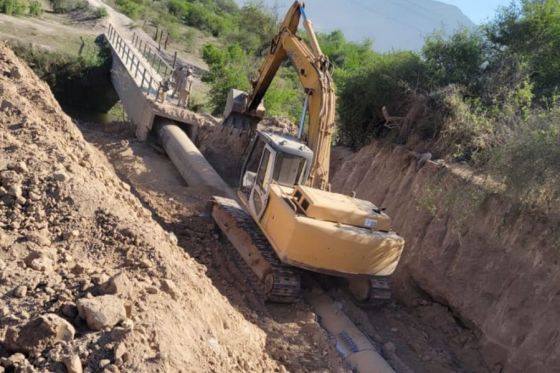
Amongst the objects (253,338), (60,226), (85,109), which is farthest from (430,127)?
(85,109)

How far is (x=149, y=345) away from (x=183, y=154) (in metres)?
11.3

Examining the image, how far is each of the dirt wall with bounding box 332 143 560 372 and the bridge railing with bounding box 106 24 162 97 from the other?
9502 millimetres

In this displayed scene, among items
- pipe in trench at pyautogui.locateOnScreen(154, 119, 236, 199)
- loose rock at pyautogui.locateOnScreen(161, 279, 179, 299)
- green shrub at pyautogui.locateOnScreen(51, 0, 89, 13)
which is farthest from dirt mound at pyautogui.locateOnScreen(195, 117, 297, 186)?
green shrub at pyautogui.locateOnScreen(51, 0, 89, 13)

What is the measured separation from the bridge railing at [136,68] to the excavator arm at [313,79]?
251 inches

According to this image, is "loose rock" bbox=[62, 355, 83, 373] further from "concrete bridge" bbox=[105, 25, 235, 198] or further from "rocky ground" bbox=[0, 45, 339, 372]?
"concrete bridge" bbox=[105, 25, 235, 198]

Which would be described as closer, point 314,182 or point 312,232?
point 312,232

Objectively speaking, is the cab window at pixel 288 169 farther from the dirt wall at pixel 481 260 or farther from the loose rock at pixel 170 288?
the loose rock at pixel 170 288

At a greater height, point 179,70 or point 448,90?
point 448,90

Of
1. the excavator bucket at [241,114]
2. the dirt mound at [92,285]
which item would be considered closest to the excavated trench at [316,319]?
the dirt mound at [92,285]

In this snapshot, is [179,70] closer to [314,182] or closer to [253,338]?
[314,182]

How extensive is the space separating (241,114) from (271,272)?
23.5 ft

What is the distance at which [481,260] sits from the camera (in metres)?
10.1

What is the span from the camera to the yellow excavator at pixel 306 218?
9.33m

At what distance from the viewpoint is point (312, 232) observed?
30.0 ft
